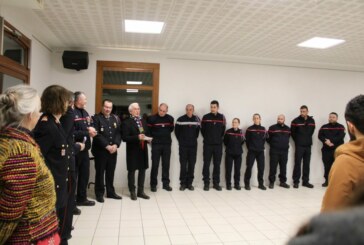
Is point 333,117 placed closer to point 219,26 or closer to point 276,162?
point 276,162

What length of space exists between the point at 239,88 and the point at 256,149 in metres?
1.50

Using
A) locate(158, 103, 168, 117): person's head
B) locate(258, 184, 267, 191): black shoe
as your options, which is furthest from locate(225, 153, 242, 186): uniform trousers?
locate(158, 103, 168, 117): person's head

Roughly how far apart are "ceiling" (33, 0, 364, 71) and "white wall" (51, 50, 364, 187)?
0.29 m

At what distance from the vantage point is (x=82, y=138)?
4.22 metres

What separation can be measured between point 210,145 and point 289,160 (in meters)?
2.21

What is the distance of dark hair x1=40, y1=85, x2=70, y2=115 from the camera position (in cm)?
230

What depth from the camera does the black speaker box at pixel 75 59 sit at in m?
5.93

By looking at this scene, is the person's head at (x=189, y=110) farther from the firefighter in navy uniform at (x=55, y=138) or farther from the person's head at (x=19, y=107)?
the person's head at (x=19, y=107)

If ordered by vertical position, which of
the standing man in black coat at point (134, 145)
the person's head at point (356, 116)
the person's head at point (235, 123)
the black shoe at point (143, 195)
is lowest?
the black shoe at point (143, 195)

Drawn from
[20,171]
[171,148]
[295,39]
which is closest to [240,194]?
[171,148]

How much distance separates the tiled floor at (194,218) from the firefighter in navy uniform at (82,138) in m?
0.27

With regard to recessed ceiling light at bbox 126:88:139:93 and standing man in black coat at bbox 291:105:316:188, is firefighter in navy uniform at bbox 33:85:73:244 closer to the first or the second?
recessed ceiling light at bbox 126:88:139:93

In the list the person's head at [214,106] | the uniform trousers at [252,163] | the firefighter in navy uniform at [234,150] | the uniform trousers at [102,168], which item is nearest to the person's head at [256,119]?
the firefighter in navy uniform at [234,150]

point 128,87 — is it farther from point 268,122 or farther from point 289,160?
point 289,160
